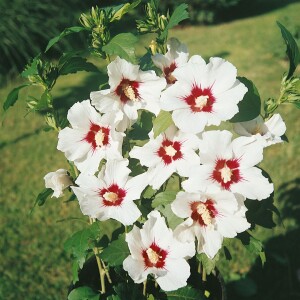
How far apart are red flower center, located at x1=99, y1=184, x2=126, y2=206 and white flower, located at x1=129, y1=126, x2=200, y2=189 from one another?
13 cm

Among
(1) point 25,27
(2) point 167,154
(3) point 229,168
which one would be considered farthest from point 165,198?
(1) point 25,27

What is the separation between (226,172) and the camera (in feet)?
4.06

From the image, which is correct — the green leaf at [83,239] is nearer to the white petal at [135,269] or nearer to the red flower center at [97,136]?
the white petal at [135,269]

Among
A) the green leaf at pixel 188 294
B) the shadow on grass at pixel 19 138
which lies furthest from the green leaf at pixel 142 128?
the shadow on grass at pixel 19 138

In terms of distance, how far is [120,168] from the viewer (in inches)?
54.5

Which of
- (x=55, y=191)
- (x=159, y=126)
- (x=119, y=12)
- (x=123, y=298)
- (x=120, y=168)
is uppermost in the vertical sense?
(x=119, y=12)

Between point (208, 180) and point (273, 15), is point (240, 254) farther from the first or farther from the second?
point (273, 15)

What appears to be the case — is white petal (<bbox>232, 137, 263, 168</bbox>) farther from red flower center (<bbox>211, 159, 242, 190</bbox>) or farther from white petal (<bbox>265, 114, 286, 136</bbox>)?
white petal (<bbox>265, 114, 286, 136</bbox>)

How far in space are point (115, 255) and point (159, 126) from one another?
53 centimetres

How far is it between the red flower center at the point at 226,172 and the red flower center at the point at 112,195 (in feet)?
1.09

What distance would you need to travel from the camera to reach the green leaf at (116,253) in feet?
4.94

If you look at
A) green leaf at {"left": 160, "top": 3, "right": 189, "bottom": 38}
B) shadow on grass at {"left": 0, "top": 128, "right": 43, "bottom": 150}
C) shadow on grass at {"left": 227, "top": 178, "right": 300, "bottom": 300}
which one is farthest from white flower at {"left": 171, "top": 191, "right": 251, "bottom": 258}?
shadow on grass at {"left": 0, "top": 128, "right": 43, "bottom": 150}

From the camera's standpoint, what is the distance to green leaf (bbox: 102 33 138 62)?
1.32 meters

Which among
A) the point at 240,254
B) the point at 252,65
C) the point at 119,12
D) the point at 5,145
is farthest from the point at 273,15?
the point at 119,12
